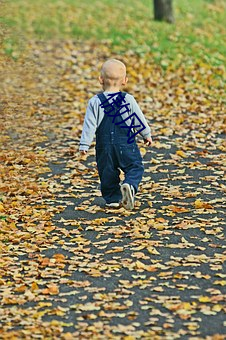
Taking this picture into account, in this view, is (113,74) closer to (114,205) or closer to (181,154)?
(114,205)

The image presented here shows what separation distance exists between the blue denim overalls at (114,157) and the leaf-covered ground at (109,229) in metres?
0.26

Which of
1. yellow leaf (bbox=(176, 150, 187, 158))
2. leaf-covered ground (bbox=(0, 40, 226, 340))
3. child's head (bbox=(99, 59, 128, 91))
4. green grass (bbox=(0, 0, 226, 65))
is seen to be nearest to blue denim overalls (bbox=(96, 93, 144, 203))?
child's head (bbox=(99, 59, 128, 91))

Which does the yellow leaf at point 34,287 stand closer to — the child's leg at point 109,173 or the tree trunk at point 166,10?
the child's leg at point 109,173

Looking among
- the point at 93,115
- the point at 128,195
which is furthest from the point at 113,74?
the point at 128,195

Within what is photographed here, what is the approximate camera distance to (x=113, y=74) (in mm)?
7617

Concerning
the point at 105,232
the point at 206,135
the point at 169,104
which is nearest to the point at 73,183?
the point at 105,232

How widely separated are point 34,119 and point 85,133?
15.7ft

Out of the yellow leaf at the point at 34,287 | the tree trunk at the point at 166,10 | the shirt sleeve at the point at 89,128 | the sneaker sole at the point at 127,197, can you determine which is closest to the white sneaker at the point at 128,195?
the sneaker sole at the point at 127,197

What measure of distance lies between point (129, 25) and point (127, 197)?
11012 mm

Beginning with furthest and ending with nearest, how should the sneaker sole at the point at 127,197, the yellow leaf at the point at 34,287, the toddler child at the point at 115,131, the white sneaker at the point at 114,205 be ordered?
the white sneaker at the point at 114,205 → the toddler child at the point at 115,131 → the sneaker sole at the point at 127,197 → the yellow leaf at the point at 34,287

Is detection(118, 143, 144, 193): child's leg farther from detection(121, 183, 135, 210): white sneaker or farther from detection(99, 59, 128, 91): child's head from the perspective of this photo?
detection(99, 59, 128, 91): child's head

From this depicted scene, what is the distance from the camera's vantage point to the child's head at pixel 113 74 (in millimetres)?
7609

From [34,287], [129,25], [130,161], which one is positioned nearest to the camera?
[34,287]

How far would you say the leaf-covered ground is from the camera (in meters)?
5.34
